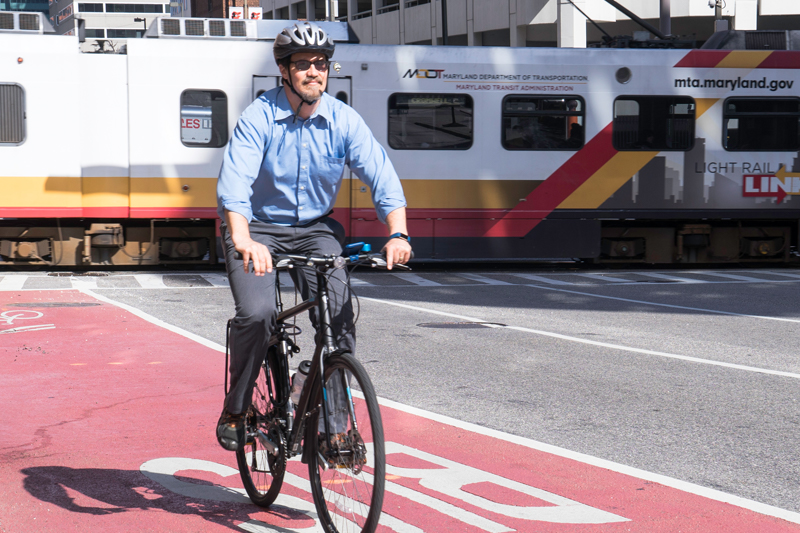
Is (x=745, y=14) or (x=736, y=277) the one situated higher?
(x=745, y=14)

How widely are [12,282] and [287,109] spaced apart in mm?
11156

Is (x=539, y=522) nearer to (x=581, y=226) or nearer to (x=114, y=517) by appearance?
(x=114, y=517)

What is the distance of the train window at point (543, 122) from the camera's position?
1623 centimetres

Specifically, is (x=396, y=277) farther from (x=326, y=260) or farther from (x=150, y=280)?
(x=326, y=260)

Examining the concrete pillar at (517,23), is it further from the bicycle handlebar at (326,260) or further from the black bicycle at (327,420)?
the bicycle handlebar at (326,260)

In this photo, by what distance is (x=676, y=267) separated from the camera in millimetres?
17719

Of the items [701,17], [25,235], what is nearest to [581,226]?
[25,235]

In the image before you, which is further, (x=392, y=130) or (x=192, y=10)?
(x=192, y=10)

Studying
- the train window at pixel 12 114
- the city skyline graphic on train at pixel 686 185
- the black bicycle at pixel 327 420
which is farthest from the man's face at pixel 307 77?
the city skyline graphic on train at pixel 686 185

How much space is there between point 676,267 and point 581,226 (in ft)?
8.15

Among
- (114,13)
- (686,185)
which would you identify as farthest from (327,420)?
(114,13)

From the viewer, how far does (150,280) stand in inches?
579

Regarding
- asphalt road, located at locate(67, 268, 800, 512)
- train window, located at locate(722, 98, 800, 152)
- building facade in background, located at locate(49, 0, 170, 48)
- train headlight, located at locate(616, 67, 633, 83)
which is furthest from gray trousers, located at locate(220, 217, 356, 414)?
building facade in background, located at locate(49, 0, 170, 48)

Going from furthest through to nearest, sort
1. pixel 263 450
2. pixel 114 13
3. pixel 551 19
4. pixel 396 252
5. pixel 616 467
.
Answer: pixel 114 13 < pixel 551 19 < pixel 616 467 < pixel 263 450 < pixel 396 252
